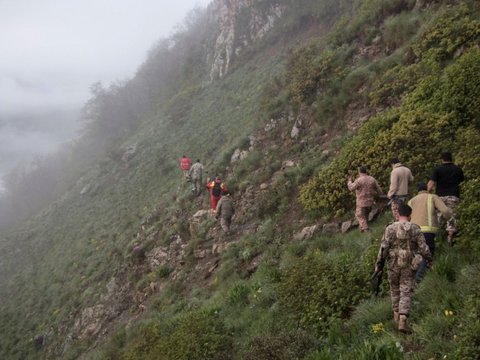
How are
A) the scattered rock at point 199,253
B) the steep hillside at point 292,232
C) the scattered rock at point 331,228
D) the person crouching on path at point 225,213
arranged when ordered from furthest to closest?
the scattered rock at point 199,253, the person crouching on path at point 225,213, the scattered rock at point 331,228, the steep hillside at point 292,232

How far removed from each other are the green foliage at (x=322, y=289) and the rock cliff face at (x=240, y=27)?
1069 inches

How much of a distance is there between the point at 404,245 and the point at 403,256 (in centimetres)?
15

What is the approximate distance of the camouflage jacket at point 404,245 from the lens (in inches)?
214

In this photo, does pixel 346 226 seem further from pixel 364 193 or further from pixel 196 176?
pixel 196 176

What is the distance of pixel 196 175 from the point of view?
55.4 feet

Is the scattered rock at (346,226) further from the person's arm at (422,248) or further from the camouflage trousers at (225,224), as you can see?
the camouflage trousers at (225,224)

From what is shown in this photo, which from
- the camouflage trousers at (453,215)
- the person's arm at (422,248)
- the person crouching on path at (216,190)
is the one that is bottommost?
the camouflage trousers at (453,215)

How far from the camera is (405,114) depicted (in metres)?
9.80

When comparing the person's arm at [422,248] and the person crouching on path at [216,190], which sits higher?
the person crouching on path at [216,190]

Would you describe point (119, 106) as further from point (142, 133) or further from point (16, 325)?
point (16, 325)

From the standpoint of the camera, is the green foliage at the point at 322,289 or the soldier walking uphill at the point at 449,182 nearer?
the green foliage at the point at 322,289

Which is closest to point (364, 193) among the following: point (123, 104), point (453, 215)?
point (453, 215)

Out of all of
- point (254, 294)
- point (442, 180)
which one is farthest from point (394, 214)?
point (254, 294)

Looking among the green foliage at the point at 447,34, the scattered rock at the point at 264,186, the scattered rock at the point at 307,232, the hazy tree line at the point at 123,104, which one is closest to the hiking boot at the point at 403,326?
the scattered rock at the point at 307,232
